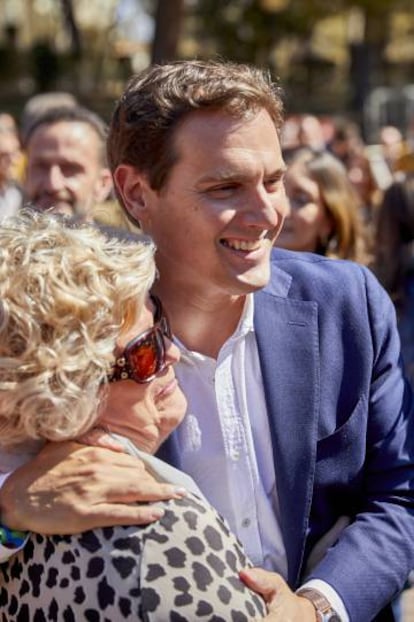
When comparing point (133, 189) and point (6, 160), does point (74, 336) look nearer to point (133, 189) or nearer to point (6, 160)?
point (133, 189)

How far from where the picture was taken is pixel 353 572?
248 centimetres

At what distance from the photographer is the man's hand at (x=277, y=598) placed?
2041 millimetres

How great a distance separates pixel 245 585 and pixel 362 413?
66cm

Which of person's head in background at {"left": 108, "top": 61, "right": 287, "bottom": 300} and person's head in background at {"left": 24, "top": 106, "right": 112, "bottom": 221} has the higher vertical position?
person's head in background at {"left": 108, "top": 61, "right": 287, "bottom": 300}

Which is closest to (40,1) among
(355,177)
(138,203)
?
(355,177)

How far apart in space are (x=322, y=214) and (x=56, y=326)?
385 cm

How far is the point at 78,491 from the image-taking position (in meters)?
2.05

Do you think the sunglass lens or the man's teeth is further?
the man's teeth

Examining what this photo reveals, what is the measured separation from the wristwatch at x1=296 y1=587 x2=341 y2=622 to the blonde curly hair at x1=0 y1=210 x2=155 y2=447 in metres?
0.65

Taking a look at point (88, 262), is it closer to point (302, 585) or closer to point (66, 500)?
point (66, 500)

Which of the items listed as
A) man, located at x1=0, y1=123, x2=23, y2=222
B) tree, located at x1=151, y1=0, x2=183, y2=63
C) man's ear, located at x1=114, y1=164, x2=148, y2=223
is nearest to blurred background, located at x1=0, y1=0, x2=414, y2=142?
tree, located at x1=151, y1=0, x2=183, y2=63

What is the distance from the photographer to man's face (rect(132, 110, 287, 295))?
8.10 ft

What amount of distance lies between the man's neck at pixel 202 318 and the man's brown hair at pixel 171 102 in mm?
250

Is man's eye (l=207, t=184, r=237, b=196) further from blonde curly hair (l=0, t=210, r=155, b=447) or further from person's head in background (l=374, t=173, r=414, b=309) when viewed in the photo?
person's head in background (l=374, t=173, r=414, b=309)
